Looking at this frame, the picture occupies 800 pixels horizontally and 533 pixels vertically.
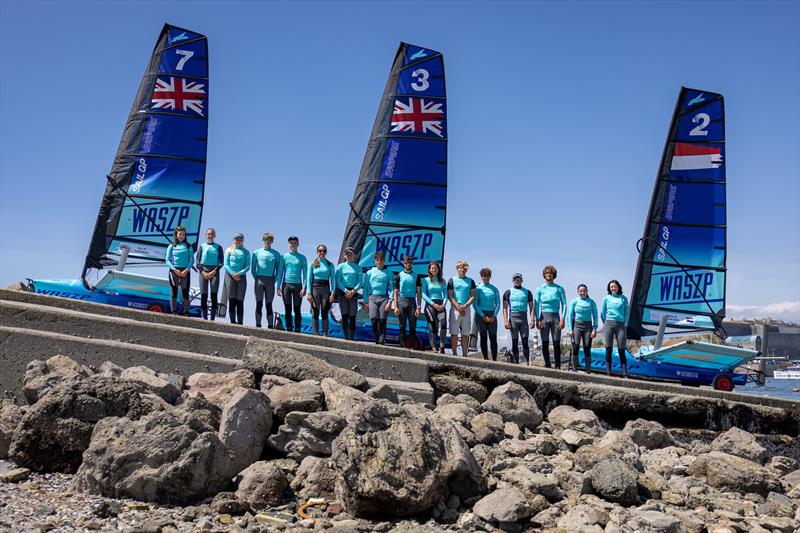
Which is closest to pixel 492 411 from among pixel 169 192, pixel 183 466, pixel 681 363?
pixel 183 466

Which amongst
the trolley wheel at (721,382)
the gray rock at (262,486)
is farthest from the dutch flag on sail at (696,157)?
the gray rock at (262,486)

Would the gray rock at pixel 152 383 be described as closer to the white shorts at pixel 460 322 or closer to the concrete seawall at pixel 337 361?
the concrete seawall at pixel 337 361

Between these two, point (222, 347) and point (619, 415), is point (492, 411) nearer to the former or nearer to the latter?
point (619, 415)

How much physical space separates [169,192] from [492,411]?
45.2ft

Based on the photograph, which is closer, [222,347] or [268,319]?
[222,347]

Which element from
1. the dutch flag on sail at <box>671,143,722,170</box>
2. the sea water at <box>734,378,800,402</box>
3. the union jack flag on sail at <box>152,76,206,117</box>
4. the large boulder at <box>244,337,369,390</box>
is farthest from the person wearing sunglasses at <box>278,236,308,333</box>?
the sea water at <box>734,378,800,402</box>

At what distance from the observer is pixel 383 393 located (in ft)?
26.3

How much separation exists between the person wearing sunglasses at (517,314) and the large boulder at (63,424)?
735 centimetres

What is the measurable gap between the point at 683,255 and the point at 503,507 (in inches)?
562

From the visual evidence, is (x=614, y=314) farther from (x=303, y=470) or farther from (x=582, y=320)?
(x=303, y=470)

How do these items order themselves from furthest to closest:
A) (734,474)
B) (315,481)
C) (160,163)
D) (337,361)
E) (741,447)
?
(160,163) → (337,361) → (741,447) → (734,474) → (315,481)

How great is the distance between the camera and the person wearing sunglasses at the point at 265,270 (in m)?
12.4

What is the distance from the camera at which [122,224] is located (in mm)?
19828

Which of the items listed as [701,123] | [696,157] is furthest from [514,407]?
[701,123]
